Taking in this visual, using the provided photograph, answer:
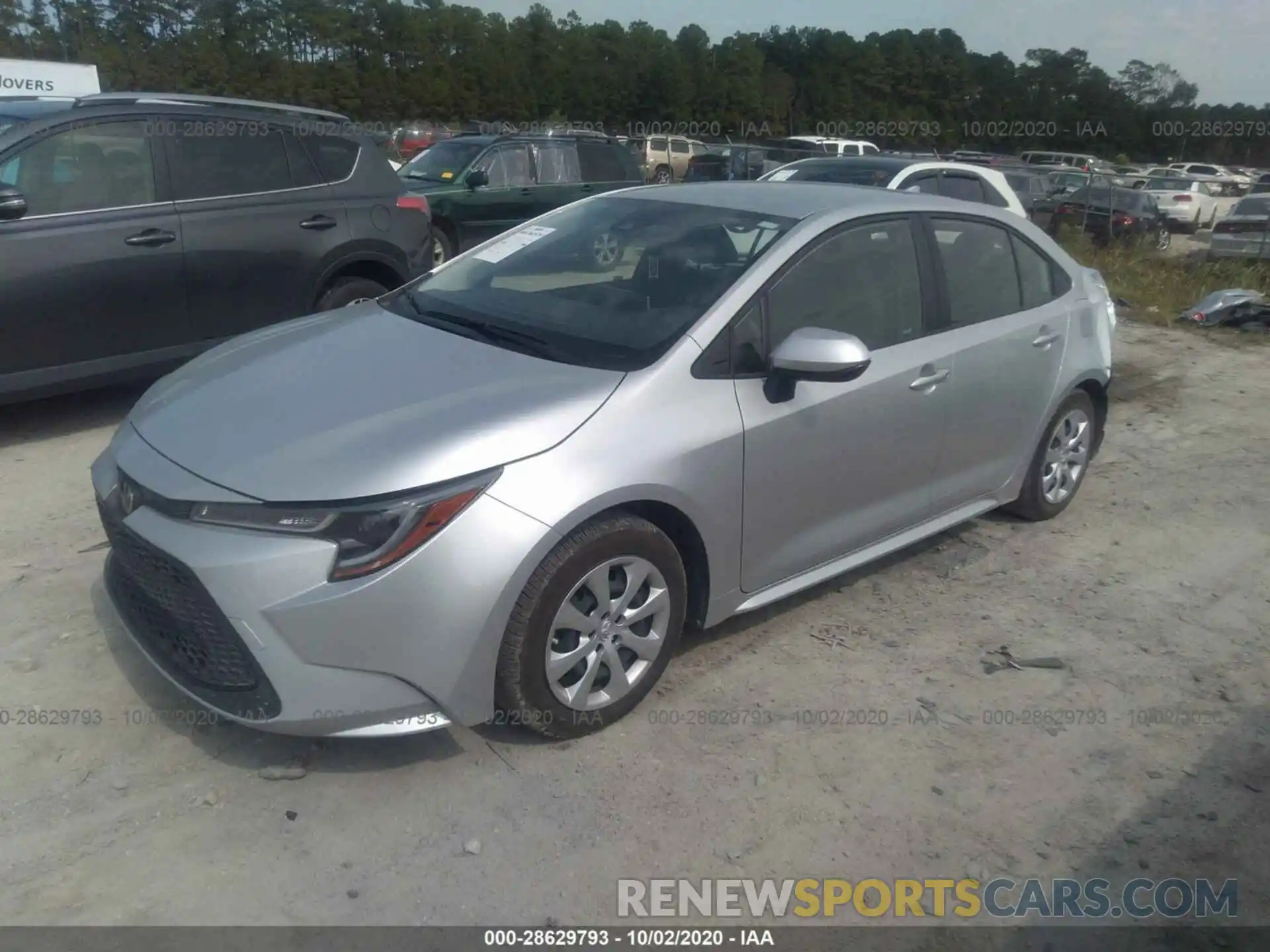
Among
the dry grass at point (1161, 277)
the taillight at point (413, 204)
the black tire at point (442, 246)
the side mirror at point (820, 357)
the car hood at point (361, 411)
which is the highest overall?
the taillight at point (413, 204)

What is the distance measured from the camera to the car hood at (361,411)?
2.97m

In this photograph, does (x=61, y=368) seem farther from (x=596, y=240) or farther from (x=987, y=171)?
(x=987, y=171)

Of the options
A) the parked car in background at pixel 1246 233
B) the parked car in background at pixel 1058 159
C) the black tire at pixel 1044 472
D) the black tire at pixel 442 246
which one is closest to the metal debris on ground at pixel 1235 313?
the parked car in background at pixel 1246 233

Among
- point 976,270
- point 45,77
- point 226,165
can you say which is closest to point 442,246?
point 226,165

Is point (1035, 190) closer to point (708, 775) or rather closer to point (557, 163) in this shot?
point (557, 163)

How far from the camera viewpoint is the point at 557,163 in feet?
42.2

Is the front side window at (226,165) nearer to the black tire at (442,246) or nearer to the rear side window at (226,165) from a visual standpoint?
the rear side window at (226,165)

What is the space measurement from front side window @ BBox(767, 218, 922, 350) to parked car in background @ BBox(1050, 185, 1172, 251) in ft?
49.5

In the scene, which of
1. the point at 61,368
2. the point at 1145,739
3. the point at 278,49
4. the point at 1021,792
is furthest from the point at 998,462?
the point at 278,49

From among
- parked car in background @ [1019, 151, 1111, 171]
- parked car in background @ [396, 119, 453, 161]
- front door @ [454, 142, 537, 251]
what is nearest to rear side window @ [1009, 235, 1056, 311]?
front door @ [454, 142, 537, 251]

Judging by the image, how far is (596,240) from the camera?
4297mm

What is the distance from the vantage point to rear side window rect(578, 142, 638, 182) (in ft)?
42.9

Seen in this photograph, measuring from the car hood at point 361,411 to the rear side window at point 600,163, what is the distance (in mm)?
9719

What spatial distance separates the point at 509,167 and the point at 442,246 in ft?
4.71
